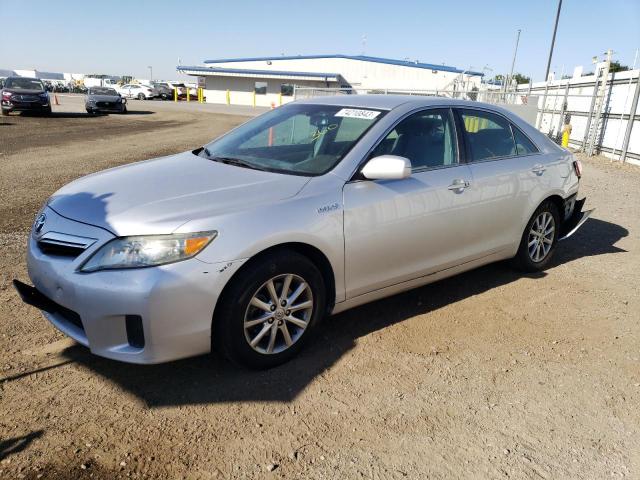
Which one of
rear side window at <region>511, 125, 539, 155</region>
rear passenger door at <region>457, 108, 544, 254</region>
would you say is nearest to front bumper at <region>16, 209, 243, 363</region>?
rear passenger door at <region>457, 108, 544, 254</region>

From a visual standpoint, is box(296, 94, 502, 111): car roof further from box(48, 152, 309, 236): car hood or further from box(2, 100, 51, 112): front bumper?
box(2, 100, 51, 112): front bumper

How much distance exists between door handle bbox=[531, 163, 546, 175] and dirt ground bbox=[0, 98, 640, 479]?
1108 mm

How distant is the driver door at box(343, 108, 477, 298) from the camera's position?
354 centimetres

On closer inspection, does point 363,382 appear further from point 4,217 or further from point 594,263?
point 4,217

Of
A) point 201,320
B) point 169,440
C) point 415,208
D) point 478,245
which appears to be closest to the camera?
point 169,440

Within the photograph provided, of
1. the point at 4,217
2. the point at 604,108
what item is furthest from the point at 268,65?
the point at 4,217

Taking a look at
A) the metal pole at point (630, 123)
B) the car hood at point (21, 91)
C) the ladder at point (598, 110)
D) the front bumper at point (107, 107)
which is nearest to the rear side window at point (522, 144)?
the metal pole at point (630, 123)

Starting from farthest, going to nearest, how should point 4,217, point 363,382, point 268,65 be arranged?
1. point 268,65
2. point 4,217
3. point 363,382

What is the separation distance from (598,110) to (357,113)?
14517 millimetres

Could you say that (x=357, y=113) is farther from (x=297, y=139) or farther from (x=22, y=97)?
(x=22, y=97)

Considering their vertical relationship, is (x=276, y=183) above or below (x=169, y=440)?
above

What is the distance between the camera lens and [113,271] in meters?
2.76

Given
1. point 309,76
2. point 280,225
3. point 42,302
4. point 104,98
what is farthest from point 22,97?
point 309,76

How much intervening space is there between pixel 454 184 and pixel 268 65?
57356 millimetres
